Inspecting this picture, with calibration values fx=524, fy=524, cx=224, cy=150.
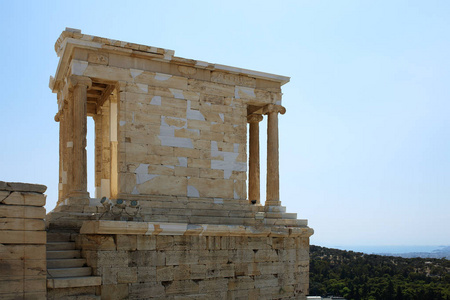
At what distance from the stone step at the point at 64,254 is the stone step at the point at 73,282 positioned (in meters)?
1.07

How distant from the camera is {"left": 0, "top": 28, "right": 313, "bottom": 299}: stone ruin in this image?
12.6m

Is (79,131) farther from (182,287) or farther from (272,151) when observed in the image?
(272,151)

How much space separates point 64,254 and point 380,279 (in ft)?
90.4

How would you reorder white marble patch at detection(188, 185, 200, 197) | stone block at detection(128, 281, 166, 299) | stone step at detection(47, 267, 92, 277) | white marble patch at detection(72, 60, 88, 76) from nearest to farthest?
stone step at detection(47, 267, 92, 277)
stone block at detection(128, 281, 166, 299)
white marble patch at detection(72, 60, 88, 76)
white marble patch at detection(188, 185, 200, 197)

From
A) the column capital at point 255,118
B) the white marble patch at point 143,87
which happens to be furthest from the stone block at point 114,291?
the column capital at point 255,118

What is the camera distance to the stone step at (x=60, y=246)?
12.5m

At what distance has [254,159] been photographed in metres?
19.6

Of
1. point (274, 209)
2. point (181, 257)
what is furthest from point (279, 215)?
point (181, 257)

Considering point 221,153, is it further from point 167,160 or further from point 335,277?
point 335,277

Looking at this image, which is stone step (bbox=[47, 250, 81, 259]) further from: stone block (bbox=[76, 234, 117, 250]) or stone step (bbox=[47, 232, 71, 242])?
stone step (bbox=[47, 232, 71, 242])

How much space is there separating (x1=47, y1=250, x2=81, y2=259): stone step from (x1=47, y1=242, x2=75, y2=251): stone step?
10.4 inches

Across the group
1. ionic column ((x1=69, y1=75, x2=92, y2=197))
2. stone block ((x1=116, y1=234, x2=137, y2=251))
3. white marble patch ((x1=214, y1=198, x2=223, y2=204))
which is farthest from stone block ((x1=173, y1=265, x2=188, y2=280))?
ionic column ((x1=69, y1=75, x2=92, y2=197))

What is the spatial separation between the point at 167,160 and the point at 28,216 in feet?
18.5

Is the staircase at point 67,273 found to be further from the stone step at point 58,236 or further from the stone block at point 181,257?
the stone block at point 181,257
